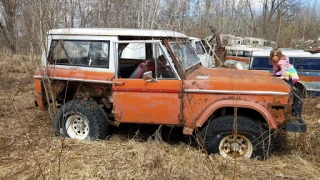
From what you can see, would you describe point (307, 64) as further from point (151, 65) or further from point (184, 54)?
point (151, 65)

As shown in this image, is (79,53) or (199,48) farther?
(199,48)

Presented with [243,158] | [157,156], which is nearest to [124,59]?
[157,156]

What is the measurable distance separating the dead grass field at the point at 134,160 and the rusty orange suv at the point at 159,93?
30 centimetres

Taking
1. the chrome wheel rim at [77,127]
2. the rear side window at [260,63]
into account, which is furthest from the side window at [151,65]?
the rear side window at [260,63]

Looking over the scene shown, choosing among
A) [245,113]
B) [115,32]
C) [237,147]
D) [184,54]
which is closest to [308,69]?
[245,113]

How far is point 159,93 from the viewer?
436 centimetres

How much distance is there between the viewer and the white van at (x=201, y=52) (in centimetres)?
1059

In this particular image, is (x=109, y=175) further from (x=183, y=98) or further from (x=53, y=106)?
(x=53, y=106)

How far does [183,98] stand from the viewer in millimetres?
4285

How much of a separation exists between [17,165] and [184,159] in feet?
7.53

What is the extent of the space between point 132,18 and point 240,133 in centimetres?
968

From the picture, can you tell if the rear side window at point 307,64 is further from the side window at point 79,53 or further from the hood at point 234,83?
the side window at point 79,53

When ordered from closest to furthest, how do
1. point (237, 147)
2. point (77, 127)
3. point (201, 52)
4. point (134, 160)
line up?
Answer: 1. point (134, 160)
2. point (237, 147)
3. point (77, 127)
4. point (201, 52)

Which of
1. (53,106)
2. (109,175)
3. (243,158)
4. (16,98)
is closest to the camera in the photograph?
(109,175)
